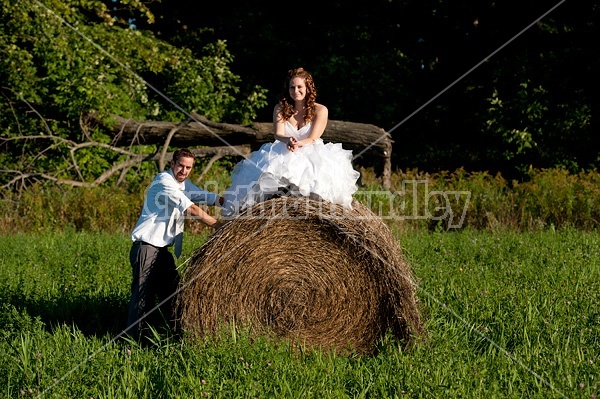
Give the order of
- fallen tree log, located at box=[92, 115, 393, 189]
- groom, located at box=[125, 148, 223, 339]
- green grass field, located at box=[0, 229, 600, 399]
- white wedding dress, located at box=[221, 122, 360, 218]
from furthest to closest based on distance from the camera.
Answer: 1. fallen tree log, located at box=[92, 115, 393, 189]
2. groom, located at box=[125, 148, 223, 339]
3. white wedding dress, located at box=[221, 122, 360, 218]
4. green grass field, located at box=[0, 229, 600, 399]

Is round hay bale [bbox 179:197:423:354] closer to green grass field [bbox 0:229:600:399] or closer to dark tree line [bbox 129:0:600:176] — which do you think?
green grass field [bbox 0:229:600:399]

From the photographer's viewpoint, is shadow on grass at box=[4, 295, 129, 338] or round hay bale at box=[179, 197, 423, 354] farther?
shadow on grass at box=[4, 295, 129, 338]

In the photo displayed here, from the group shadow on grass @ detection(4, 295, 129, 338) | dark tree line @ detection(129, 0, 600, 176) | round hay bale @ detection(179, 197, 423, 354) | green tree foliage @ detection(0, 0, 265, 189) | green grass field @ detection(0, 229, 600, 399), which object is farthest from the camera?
dark tree line @ detection(129, 0, 600, 176)

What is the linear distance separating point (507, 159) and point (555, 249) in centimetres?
946

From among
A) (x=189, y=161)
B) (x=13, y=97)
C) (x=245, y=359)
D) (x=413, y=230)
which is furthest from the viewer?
(x=13, y=97)

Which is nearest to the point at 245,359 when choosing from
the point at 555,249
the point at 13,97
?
the point at 555,249

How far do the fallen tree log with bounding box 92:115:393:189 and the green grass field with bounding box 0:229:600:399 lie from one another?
6.81 m

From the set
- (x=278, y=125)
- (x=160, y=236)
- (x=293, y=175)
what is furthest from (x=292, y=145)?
(x=160, y=236)

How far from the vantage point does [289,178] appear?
4820 mm

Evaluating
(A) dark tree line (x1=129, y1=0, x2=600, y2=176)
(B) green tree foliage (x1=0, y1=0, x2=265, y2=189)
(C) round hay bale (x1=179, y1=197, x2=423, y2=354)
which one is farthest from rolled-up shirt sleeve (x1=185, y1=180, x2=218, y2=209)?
(A) dark tree line (x1=129, y1=0, x2=600, y2=176)

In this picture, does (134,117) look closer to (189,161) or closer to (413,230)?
(413,230)

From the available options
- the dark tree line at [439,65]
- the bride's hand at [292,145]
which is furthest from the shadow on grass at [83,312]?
the dark tree line at [439,65]

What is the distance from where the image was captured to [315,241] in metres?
4.77

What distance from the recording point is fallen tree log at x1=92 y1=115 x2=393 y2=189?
1365 centimetres
